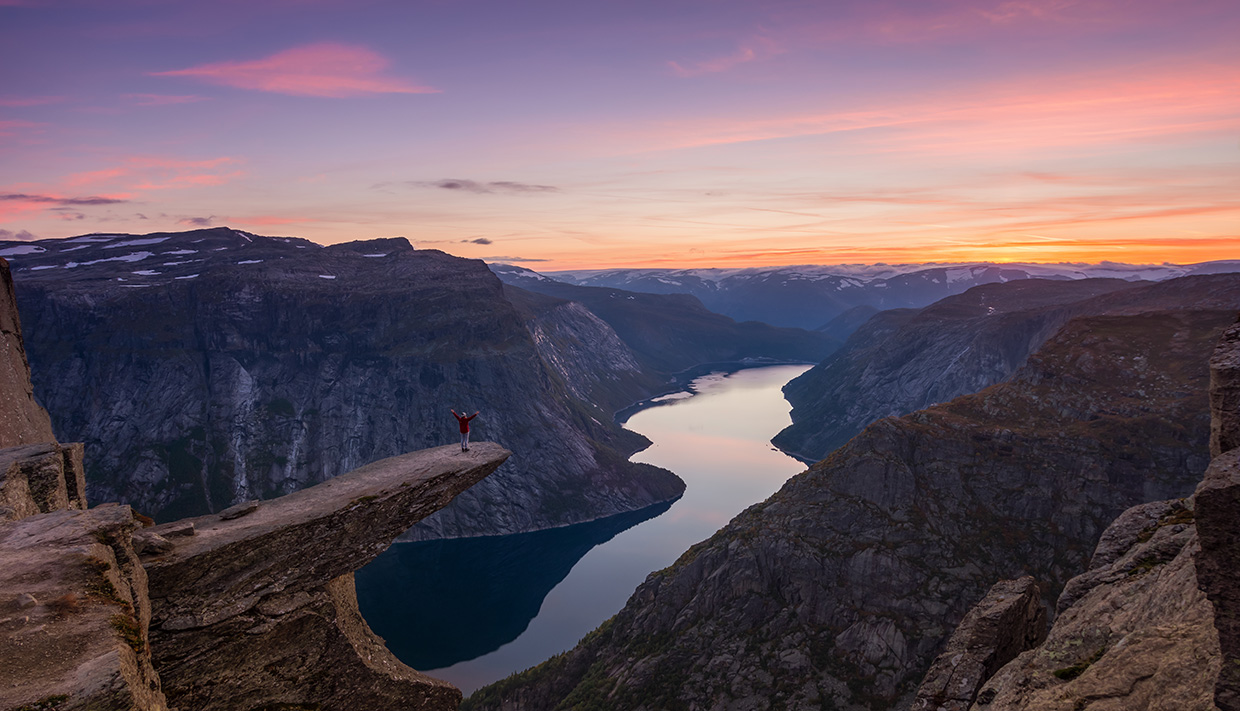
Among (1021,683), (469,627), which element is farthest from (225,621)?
(469,627)

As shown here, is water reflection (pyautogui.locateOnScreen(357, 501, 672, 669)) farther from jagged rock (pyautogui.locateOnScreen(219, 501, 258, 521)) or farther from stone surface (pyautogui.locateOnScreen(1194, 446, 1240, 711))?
stone surface (pyautogui.locateOnScreen(1194, 446, 1240, 711))

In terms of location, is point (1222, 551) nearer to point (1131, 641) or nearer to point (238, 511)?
point (1131, 641)

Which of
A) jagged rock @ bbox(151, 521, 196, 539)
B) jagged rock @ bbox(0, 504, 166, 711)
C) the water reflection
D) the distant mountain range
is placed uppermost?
jagged rock @ bbox(0, 504, 166, 711)

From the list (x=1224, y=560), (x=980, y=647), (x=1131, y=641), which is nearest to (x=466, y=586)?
(x=980, y=647)

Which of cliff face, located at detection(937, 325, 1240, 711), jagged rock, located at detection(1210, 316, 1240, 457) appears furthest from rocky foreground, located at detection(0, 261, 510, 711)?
jagged rock, located at detection(1210, 316, 1240, 457)

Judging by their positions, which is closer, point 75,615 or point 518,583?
point 75,615

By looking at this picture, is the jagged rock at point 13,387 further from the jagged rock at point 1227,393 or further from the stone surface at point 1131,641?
the jagged rock at point 1227,393

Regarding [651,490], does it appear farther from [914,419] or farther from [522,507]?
[914,419]

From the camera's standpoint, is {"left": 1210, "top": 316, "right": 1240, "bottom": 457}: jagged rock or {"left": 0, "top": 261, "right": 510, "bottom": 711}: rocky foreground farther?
{"left": 1210, "top": 316, "right": 1240, "bottom": 457}: jagged rock
